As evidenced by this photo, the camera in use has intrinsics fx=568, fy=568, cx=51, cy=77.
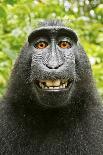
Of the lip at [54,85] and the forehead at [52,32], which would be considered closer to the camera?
the lip at [54,85]

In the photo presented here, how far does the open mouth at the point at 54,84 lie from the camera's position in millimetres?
4219

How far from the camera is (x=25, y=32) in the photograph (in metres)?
6.45

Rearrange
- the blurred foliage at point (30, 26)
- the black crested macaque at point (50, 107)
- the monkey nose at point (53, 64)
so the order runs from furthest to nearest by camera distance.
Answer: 1. the blurred foliage at point (30, 26)
2. the black crested macaque at point (50, 107)
3. the monkey nose at point (53, 64)

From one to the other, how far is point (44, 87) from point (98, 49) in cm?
252

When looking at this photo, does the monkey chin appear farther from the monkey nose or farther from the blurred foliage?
the blurred foliage

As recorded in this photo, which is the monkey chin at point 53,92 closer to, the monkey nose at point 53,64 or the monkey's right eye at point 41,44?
the monkey nose at point 53,64

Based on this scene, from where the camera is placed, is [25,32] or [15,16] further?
[15,16]

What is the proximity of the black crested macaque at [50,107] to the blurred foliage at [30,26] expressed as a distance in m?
0.78

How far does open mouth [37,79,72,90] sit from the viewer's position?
4.22 metres

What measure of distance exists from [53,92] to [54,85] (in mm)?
72

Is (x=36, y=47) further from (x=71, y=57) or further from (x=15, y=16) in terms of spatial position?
(x=15, y=16)

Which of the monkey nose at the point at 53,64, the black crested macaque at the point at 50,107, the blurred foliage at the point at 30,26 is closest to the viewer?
the monkey nose at the point at 53,64

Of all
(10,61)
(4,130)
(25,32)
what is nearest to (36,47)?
(4,130)

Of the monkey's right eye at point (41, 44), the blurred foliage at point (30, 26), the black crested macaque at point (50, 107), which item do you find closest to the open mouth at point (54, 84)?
the black crested macaque at point (50, 107)
